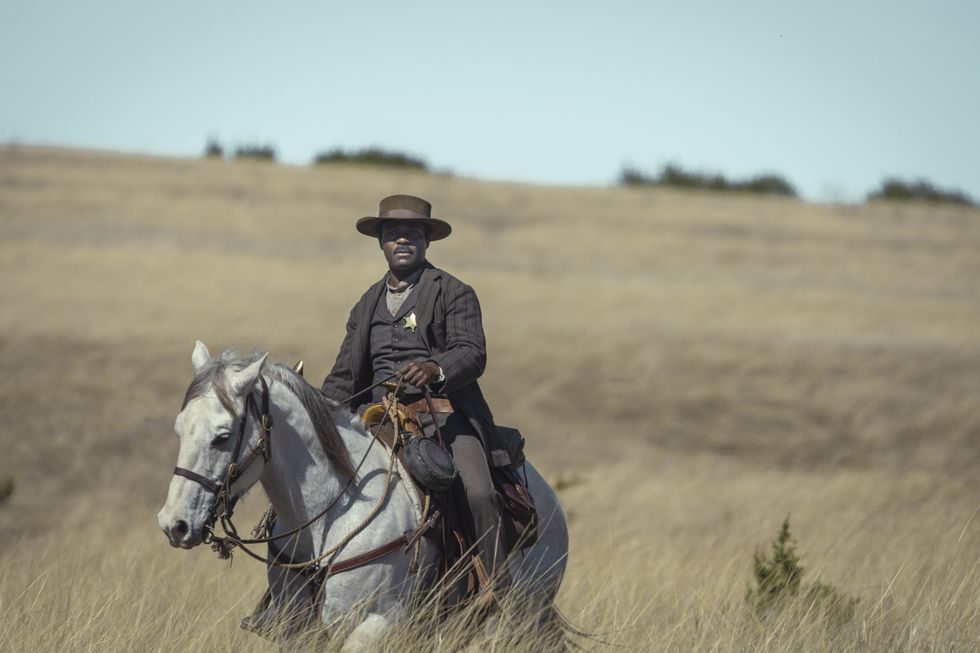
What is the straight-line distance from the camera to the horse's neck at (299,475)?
614cm

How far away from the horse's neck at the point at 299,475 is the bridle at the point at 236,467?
120mm

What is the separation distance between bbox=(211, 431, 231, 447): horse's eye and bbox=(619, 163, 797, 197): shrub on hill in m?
51.7

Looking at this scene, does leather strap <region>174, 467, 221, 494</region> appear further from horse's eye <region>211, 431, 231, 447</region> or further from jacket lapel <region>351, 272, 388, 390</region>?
jacket lapel <region>351, 272, 388, 390</region>

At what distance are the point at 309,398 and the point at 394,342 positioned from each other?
2.68ft

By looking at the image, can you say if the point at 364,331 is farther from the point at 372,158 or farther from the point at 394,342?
the point at 372,158

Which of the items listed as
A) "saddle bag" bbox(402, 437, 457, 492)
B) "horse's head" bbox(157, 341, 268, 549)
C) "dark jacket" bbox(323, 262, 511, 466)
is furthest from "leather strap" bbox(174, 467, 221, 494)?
"dark jacket" bbox(323, 262, 511, 466)

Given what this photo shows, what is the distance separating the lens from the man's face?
22.9 ft

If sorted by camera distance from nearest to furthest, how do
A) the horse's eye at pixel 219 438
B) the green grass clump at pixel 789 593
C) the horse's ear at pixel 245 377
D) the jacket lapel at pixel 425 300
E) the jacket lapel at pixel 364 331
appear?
the horse's eye at pixel 219 438 < the horse's ear at pixel 245 377 < the jacket lapel at pixel 425 300 < the jacket lapel at pixel 364 331 < the green grass clump at pixel 789 593

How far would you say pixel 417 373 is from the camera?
21.2 feet

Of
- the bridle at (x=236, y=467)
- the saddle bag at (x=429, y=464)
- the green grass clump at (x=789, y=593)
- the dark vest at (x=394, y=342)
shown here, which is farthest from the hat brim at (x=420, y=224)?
the green grass clump at (x=789, y=593)

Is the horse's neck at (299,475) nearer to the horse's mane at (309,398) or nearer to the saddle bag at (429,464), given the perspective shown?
the horse's mane at (309,398)

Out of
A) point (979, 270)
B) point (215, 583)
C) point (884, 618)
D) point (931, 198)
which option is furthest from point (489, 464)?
point (931, 198)

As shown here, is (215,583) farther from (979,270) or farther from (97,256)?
(979,270)

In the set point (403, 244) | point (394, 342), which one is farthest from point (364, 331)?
point (403, 244)
